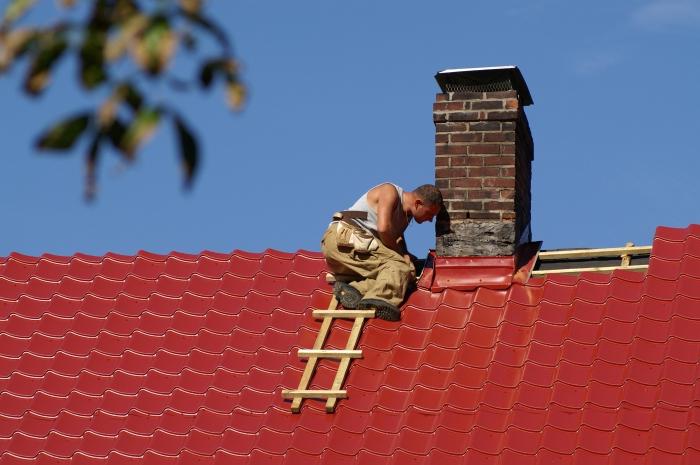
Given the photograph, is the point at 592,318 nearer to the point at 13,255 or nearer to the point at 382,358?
the point at 382,358

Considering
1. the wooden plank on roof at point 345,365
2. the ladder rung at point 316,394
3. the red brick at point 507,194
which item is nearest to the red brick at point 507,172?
the red brick at point 507,194

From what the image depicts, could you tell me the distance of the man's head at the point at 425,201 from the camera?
1022cm

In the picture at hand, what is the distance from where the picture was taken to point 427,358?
9.42m

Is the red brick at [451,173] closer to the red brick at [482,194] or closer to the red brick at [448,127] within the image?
the red brick at [482,194]

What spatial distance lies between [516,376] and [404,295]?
1.25 m

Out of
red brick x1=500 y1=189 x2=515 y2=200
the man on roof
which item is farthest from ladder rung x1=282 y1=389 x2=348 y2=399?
red brick x1=500 y1=189 x2=515 y2=200

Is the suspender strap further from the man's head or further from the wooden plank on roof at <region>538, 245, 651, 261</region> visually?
the wooden plank on roof at <region>538, 245, 651, 261</region>

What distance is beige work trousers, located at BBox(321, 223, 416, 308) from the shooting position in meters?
9.88

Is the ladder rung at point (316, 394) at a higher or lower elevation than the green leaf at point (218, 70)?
lower

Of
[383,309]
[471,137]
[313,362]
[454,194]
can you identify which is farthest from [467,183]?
[313,362]

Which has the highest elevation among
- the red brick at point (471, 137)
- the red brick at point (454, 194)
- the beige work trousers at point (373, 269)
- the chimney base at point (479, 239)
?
the red brick at point (471, 137)

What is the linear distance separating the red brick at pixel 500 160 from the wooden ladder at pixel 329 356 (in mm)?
1617

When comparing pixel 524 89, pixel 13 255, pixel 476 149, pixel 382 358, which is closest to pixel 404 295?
pixel 382 358

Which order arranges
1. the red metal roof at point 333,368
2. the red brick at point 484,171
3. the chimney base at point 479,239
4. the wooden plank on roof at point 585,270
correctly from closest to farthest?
the red metal roof at point 333,368 → the wooden plank on roof at point 585,270 → the chimney base at point 479,239 → the red brick at point 484,171
